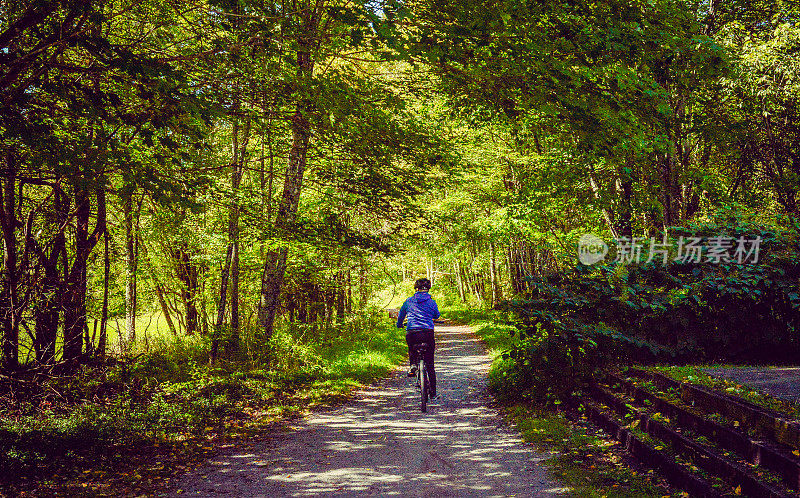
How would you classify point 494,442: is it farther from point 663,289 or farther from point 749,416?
point 663,289

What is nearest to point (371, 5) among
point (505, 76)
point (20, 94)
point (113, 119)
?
point (505, 76)

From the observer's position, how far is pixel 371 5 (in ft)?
15.9

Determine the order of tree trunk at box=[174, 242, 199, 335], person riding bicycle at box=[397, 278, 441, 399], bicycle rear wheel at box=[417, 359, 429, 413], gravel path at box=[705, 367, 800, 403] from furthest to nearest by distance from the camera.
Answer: tree trunk at box=[174, 242, 199, 335] < person riding bicycle at box=[397, 278, 441, 399] < bicycle rear wheel at box=[417, 359, 429, 413] < gravel path at box=[705, 367, 800, 403]

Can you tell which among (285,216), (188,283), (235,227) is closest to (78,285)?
(235,227)

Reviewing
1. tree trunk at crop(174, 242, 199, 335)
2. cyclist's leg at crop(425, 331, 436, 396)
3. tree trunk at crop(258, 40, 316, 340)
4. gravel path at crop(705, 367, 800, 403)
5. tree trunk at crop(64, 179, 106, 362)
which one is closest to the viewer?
gravel path at crop(705, 367, 800, 403)

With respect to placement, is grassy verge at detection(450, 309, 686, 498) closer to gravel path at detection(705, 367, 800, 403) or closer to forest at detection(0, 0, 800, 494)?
forest at detection(0, 0, 800, 494)

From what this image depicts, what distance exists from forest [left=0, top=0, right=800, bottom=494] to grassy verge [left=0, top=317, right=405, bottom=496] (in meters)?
0.05

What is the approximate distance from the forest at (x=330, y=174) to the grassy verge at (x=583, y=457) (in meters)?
0.73

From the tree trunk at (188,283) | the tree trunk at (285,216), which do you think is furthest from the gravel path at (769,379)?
the tree trunk at (188,283)

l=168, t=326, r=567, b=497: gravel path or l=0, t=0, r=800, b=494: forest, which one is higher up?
l=0, t=0, r=800, b=494: forest

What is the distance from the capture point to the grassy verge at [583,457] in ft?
15.0

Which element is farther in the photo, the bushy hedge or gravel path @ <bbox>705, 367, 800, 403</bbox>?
the bushy hedge

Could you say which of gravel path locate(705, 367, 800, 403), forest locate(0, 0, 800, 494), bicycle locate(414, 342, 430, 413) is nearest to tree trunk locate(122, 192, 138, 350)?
forest locate(0, 0, 800, 494)

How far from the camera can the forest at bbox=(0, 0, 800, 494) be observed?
16.1 ft
